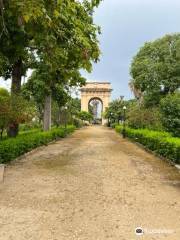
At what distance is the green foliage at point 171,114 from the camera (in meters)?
29.5

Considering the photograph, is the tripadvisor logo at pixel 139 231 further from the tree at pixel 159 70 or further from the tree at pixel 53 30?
the tree at pixel 159 70

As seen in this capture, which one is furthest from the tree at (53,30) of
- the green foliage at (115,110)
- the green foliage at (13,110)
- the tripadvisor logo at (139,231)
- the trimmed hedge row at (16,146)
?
the green foliage at (115,110)

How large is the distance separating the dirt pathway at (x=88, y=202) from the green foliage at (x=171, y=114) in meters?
16.0

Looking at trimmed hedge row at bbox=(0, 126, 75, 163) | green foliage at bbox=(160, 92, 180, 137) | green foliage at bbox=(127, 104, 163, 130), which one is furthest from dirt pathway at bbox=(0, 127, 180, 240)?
green foliage at bbox=(127, 104, 163, 130)

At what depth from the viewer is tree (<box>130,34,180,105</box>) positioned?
138ft

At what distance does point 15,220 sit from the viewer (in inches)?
272

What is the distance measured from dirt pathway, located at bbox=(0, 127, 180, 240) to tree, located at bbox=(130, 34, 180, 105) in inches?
1148

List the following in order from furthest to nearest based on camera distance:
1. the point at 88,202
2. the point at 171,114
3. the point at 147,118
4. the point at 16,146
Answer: the point at 147,118, the point at 171,114, the point at 16,146, the point at 88,202

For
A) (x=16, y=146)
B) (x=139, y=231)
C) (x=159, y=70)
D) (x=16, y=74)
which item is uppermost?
(x=159, y=70)

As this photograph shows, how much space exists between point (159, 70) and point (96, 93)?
234 feet

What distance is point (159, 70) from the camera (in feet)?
139

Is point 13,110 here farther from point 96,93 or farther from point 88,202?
point 96,93

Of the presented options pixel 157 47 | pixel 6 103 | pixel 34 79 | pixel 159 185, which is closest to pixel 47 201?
pixel 159 185

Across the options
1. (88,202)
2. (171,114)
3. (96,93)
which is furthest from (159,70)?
(96,93)
